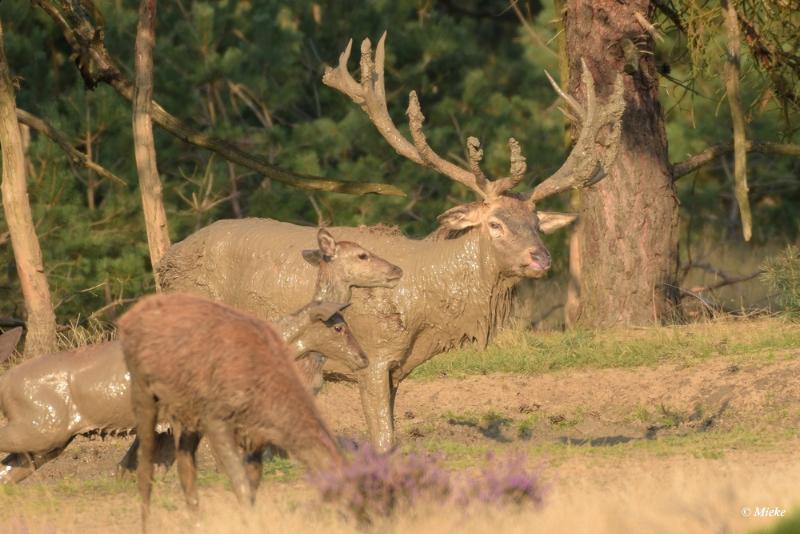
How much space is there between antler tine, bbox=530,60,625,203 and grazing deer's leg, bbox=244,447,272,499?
404cm

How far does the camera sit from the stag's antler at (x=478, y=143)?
12164mm

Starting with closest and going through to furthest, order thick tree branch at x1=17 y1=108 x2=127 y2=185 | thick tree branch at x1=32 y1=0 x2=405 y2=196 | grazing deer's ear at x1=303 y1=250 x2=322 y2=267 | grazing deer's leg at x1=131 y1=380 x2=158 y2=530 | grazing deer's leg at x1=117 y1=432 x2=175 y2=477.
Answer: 1. grazing deer's leg at x1=131 y1=380 x2=158 y2=530
2. grazing deer's leg at x1=117 y1=432 x2=175 y2=477
3. grazing deer's ear at x1=303 y1=250 x2=322 y2=267
4. thick tree branch at x1=32 y1=0 x2=405 y2=196
5. thick tree branch at x1=17 y1=108 x2=127 y2=185

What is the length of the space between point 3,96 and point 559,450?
24.6ft

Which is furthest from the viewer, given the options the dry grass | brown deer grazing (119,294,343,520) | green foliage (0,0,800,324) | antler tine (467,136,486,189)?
green foliage (0,0,800,324)

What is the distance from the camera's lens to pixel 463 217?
1220cm

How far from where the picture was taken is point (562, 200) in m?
23.8

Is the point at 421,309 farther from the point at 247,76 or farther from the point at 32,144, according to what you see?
the point at 247,76

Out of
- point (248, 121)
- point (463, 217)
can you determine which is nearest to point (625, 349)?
point (463, 217)

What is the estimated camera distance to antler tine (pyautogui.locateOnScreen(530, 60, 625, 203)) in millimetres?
12508

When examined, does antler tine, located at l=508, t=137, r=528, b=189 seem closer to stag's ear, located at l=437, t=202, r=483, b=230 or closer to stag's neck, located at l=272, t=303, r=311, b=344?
stag's ear, located at l=437, t=202, r=483, b=230

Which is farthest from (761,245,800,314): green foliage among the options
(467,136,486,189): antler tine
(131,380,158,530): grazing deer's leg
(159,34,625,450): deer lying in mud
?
(131,380,158,530): grazing deer's leg

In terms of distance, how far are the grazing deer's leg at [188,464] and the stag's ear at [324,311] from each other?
1.23 m

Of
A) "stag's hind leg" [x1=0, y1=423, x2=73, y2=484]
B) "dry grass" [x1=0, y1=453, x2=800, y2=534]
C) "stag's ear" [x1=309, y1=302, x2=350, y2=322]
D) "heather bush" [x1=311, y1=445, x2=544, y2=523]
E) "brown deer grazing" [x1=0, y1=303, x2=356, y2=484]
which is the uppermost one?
"stag's ear" [x1=309, y1=302, x2=350, y2=322]

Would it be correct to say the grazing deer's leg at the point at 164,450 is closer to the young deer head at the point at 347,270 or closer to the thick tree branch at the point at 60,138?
the young deer head at the point at 347,270
